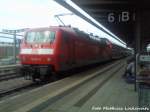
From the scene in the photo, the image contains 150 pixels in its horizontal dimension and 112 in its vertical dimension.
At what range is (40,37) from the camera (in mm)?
19172

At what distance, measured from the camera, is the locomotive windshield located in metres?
18.9

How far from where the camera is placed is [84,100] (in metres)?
11.4

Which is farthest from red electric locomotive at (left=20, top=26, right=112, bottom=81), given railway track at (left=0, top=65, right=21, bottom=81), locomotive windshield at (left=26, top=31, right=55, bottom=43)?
railway track at (left=0, top=65, right=21, bottom=81)

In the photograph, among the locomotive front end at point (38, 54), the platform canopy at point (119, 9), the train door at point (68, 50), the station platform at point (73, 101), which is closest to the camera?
the station platform at point (73, 101)

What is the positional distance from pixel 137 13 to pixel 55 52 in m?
4.45

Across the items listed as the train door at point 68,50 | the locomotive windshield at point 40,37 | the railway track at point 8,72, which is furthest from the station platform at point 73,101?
the railway track at point 8,72

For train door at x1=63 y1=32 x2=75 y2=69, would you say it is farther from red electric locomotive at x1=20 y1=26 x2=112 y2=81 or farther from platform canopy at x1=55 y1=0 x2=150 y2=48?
platform canopy at x1=55 y1=0 x2=150 y2=48

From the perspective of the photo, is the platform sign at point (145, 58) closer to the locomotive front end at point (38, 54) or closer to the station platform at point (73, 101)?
the station platform at point (73, 101)

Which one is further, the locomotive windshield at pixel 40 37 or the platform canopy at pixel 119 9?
the locomotive windshield at pixel 40 37

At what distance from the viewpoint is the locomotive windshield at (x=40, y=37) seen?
18938mm

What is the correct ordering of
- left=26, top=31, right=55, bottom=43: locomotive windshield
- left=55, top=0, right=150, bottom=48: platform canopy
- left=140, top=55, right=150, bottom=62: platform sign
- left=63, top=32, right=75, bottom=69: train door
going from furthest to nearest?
1. left=63, top=32, right=75, bottom=69: train door
2. left=26, top=31, right=55, bottom=43: locomotive windshield
3. left=55, top=0, right=150, bottom=48: platform canopy
4. left=140, top=55, right=150, bottom=62: platform sign

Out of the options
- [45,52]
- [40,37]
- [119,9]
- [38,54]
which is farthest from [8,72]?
[119,9]

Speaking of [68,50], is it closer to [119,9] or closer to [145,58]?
[119,9]

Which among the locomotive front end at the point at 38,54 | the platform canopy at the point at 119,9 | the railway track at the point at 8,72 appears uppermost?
the platform canopy at the point at 119,9
